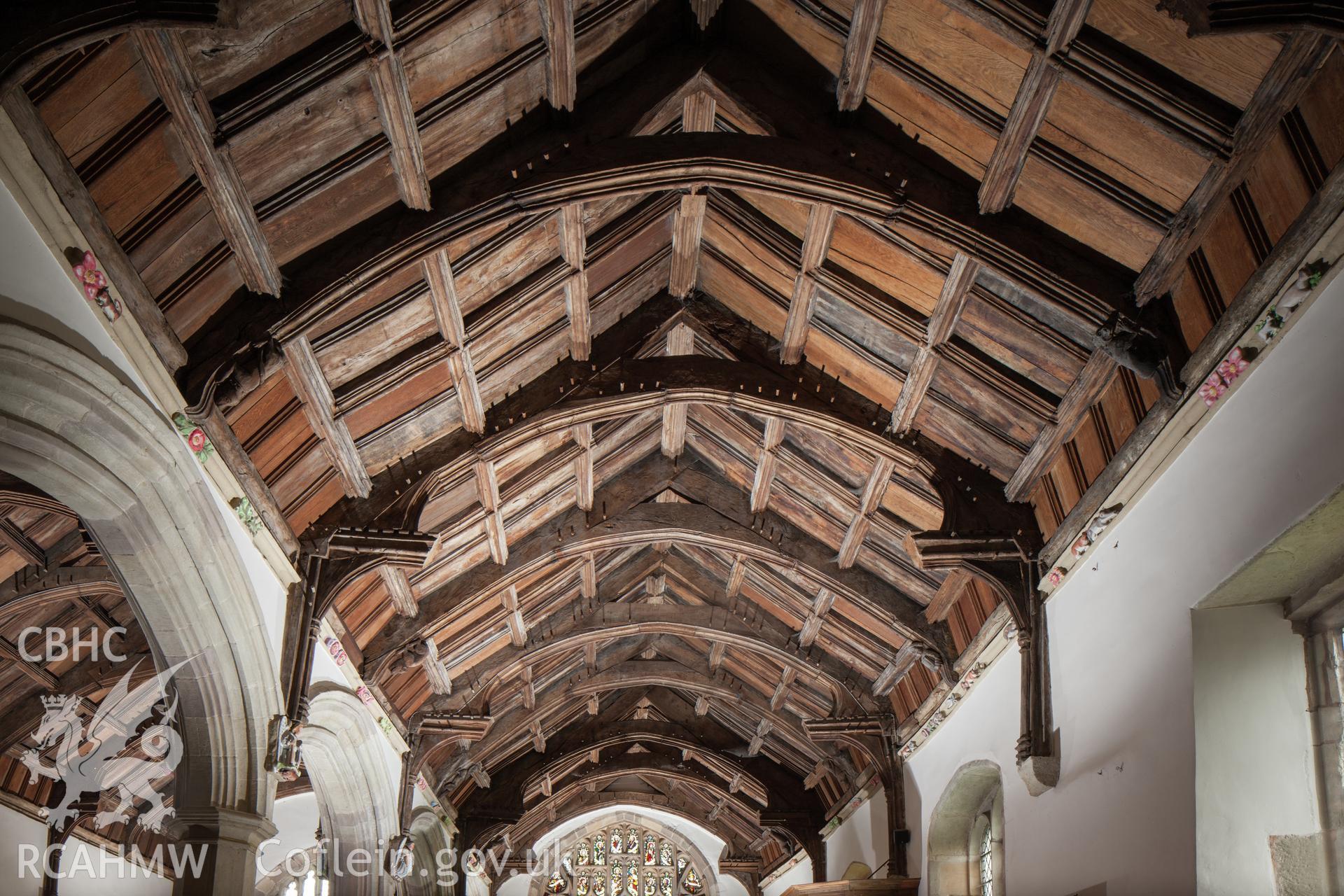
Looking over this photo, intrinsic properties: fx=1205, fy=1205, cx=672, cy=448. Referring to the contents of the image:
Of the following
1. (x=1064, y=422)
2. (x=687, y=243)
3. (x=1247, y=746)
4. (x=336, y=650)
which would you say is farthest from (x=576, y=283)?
(x=1247, y=746)

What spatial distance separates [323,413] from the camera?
698 cm

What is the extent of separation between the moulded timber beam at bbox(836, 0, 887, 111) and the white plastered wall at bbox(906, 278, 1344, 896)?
233 centimetres

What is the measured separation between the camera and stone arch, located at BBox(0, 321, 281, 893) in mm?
4992

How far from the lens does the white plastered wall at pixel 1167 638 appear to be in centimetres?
448

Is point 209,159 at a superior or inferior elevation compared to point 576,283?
inferior

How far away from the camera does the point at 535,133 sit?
20.8ft

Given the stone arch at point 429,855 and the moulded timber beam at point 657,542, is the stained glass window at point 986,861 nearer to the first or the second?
the moulded timber beam at point 657,542

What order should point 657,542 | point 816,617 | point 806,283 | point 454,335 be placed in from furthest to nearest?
point 816,617, point 657,542, point 806,283, point 454,335

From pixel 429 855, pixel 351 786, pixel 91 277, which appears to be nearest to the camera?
pixel 91 277

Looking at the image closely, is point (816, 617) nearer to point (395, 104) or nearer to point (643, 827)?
point (395, 104)

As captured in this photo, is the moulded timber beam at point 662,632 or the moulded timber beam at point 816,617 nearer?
the moulded timber beam at point 816,617

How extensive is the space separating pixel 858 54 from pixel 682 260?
7.86ft

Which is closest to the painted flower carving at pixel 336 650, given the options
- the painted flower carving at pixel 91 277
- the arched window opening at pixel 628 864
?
the painted flower carving at pixel 91 277

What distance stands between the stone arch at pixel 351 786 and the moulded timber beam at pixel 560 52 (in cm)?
467
